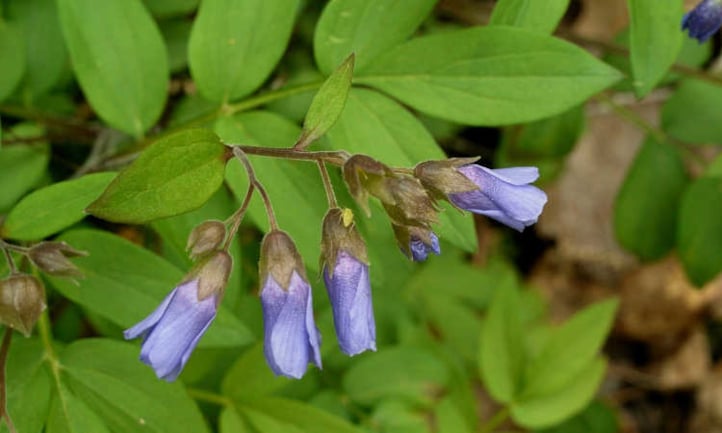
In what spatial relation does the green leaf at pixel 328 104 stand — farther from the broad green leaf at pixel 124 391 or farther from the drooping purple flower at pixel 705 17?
the drooping purple flower at pixel 705 17

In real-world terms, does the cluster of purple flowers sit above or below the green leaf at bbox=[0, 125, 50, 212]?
above

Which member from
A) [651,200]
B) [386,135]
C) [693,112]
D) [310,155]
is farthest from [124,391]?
[693,112]

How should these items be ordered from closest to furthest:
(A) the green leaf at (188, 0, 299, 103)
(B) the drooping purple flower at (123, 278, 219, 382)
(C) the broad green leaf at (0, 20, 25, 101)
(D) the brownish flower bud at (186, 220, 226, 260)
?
1. (B) the drooping purple flower at (123, 278, 219, 382)
2. (D) the brownish flower bud at (186, 220, 226, 260)
3. (A) the green leaf at (188, 0, 299, 103)
4. (C) the broad green leaf at (0, 20, 25, 101)

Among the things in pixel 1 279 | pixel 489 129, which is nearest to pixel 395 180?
pixel 1 279

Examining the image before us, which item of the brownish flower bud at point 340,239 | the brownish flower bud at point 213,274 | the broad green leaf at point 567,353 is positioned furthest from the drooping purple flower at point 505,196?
the broad green leaf at point 567,353

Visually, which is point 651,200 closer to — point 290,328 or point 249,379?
point 249,379

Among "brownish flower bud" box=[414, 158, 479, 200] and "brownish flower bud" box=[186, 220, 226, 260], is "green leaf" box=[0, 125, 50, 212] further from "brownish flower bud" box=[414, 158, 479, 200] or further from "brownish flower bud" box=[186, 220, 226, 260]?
"brownish flower bud" box=[414, 158, 479, 200]

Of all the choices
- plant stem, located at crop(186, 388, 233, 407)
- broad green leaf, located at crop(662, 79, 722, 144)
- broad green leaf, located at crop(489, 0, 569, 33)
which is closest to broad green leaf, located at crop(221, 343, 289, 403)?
plant stem, located at crop(186, 388, 233, 407)
